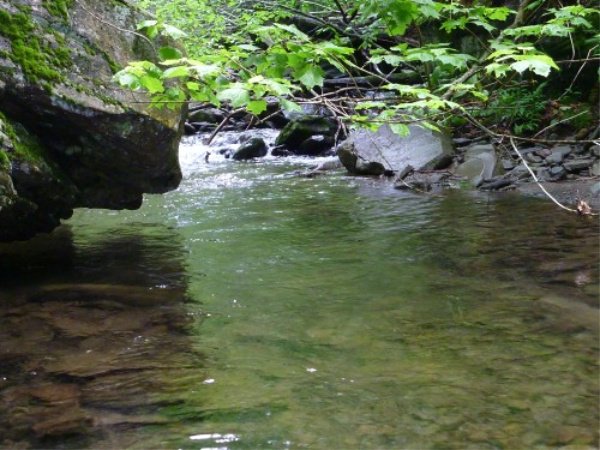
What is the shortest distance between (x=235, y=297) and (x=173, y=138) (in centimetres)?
174

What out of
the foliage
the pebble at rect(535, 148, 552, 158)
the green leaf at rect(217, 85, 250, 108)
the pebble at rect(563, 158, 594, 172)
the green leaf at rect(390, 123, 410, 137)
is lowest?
the pebble at rect(563, 158, 594, 172)

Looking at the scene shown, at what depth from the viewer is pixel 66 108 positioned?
493cm

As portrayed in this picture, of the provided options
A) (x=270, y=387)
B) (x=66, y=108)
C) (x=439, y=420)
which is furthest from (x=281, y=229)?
(x=439, y=420)

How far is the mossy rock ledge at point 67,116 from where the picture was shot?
4.77 meters

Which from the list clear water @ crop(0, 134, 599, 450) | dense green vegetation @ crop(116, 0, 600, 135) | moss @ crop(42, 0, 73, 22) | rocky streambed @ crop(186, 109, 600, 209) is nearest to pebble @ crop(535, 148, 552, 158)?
rocky streambed @ crop(186, 109, 600, 209)

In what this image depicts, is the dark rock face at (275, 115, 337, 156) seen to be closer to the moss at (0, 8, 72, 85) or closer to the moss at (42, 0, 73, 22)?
the moss at (42, 0, 73, 22)

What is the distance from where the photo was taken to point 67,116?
5.00 meters

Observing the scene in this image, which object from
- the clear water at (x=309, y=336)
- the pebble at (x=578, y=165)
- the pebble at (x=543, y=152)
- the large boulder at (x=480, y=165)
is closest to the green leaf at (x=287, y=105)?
the clear water at (x=309, y=336)

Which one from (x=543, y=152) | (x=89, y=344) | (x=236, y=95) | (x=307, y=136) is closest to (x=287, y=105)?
(x=236, y=95)

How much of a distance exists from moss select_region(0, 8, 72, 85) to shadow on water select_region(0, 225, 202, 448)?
1701mm

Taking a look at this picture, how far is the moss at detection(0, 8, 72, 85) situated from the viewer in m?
4.76

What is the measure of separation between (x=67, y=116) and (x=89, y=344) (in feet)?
6.69

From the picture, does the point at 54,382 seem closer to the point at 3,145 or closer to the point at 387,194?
the point at 3,145

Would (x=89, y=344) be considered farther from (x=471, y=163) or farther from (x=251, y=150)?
(x=251, y=150)
